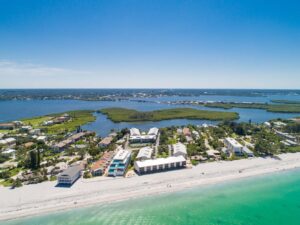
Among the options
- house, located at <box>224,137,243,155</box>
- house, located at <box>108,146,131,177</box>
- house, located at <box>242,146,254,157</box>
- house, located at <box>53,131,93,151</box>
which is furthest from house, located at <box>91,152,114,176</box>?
house, located at <box>242,146,254,157</box>

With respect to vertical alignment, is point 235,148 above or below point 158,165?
above

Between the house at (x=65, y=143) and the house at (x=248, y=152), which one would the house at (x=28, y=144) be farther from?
the house at (x=248, y=152)

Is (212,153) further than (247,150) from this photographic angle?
No

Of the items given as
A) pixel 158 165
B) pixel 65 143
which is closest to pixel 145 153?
pixel 158 165

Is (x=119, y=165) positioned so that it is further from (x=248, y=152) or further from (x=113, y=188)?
(x=248, y=152)

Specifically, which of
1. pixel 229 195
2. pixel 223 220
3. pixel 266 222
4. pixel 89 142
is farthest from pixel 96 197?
pixel 89 142

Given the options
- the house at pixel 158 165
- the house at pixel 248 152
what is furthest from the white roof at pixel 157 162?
the house at pixel 248 152

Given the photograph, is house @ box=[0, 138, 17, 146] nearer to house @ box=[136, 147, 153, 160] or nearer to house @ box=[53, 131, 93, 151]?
house @ box=[53, 131, 93, 151]
